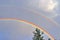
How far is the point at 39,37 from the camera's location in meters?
37.5

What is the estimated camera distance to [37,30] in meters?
38.0

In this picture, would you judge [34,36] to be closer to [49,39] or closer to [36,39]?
[36,39]

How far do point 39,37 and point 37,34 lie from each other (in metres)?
0.86

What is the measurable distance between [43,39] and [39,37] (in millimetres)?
1071

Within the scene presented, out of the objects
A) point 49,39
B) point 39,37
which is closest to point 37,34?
point 39,37

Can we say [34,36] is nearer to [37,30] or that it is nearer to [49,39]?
[37,30]

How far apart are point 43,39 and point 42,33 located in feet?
5.44

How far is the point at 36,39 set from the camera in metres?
37.1

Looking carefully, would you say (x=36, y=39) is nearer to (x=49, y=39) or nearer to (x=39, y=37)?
(x=39, y=37)

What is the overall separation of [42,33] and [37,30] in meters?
1.71

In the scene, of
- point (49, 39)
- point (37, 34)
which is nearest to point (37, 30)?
point (37, 34)

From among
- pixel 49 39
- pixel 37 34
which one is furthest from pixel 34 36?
pixel 49 39

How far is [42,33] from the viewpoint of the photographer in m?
36.8

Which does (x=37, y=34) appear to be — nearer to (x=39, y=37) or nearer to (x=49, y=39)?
(x=39, y=37)
